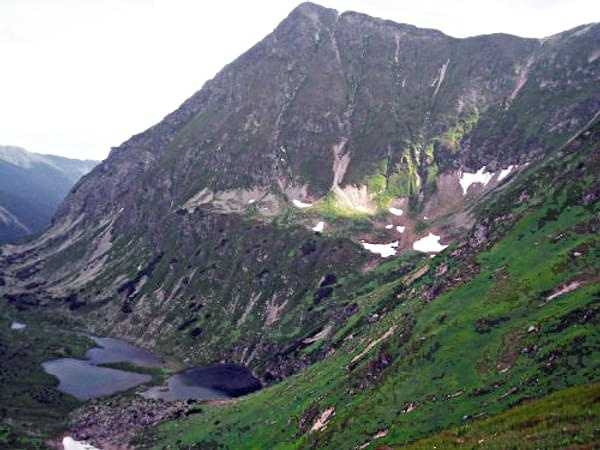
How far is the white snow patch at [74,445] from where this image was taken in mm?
146875

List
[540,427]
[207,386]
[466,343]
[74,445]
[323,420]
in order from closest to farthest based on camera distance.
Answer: [540,427], [466,343], [323,420], [74,445], [207,386]

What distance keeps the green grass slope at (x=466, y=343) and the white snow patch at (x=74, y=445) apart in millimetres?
15042

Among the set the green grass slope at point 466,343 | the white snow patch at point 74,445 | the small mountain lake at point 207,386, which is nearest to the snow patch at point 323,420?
the green grass slope at point 466,343

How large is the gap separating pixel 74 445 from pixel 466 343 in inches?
4328

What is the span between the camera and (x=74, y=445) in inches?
5866

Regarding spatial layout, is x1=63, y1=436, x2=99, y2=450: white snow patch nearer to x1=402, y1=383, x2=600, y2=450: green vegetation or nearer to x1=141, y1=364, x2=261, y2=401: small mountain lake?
x1=141, y1=364, x2=261, y2=401: small mountain lake

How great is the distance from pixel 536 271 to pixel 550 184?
120 feet

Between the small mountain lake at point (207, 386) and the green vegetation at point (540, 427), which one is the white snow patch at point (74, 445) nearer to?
the small mountain lake at point (207, 386)

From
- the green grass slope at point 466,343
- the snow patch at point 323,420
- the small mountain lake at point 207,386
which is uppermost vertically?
the green grass slope at point 466,343

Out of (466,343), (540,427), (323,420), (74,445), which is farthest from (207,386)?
(540,427)

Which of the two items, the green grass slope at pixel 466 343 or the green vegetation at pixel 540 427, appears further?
the green grass slope at pixel 466 343

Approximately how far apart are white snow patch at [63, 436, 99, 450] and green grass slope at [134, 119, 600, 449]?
15042 millimetres

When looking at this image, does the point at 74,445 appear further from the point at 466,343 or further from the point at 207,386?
the point at 466,343

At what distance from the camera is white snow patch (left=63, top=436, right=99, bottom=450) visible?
5782 inches
